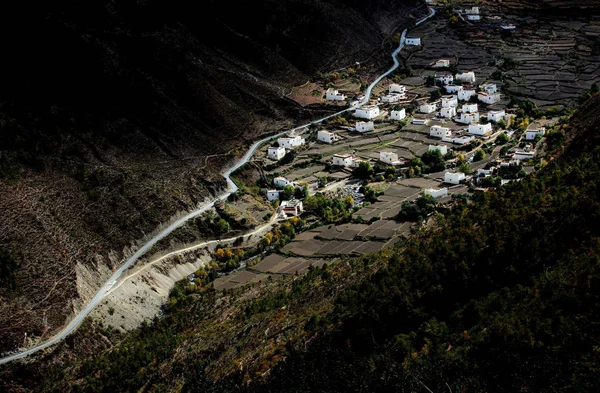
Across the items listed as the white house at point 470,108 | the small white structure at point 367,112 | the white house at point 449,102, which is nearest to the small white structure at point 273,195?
the small white structure at point 367,112

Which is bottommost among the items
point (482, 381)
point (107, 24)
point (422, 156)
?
point (422, 156)

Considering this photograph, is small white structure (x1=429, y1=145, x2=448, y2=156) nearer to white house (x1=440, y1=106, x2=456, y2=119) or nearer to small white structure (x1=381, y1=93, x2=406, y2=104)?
white house (x1=440, y1=106, x2=456, y2=119)

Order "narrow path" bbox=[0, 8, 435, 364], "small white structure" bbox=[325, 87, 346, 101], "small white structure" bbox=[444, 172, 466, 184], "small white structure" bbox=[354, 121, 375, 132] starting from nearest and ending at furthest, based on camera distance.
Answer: "narrow path" bbox=[0, 8, 435, 364] → "small white structure" bbox=[444, 172, 466, 184] → "small white structure" bbox=[354, 121, 375, 132] → "small white structure" bbox=[325, 87, 346, 101]

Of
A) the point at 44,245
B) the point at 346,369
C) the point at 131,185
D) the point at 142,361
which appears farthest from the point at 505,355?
the point at 131,185

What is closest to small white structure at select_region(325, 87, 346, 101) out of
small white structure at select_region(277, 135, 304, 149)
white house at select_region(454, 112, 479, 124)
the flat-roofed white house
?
small white structure at select_region(277, 135, 304, 149)

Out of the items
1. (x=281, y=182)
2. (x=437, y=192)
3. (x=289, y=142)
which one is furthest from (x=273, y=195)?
(x=437, y=192)

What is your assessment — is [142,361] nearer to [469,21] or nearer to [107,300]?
[107,300]
